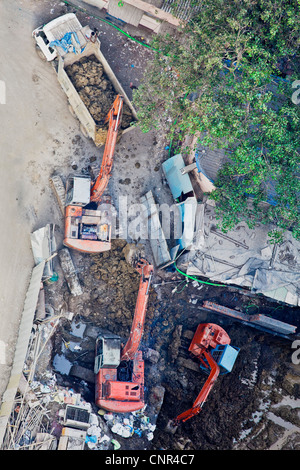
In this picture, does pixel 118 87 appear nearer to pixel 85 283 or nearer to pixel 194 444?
pixel 85 283

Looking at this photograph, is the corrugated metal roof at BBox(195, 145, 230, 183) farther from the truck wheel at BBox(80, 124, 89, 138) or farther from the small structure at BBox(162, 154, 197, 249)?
the truck wheel at BBox(80, 124, 89, 138)

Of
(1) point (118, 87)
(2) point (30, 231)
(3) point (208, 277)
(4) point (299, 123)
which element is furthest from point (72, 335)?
(4) point (299, 123)

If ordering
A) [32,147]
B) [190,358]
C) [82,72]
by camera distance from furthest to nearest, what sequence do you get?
[190,358], [82,72], [32,147]

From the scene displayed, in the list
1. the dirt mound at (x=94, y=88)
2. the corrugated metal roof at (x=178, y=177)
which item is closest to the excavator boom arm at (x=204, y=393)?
the corrugated metal roof at (x=178, y=177)

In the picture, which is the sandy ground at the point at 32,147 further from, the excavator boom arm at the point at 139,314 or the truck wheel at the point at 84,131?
the excavator boom arm at the point at 139,314

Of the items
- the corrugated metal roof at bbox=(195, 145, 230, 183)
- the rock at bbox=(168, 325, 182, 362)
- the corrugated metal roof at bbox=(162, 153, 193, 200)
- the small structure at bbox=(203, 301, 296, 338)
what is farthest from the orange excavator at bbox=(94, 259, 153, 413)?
the corrugated metal roof at bbox=(195, 145, 230, 183)

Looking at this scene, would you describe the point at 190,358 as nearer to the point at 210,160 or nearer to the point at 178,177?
the point at 178,177

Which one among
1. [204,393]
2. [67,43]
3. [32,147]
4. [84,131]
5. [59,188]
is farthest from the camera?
[84,131]

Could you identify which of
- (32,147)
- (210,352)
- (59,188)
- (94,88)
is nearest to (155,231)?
(59,188)
